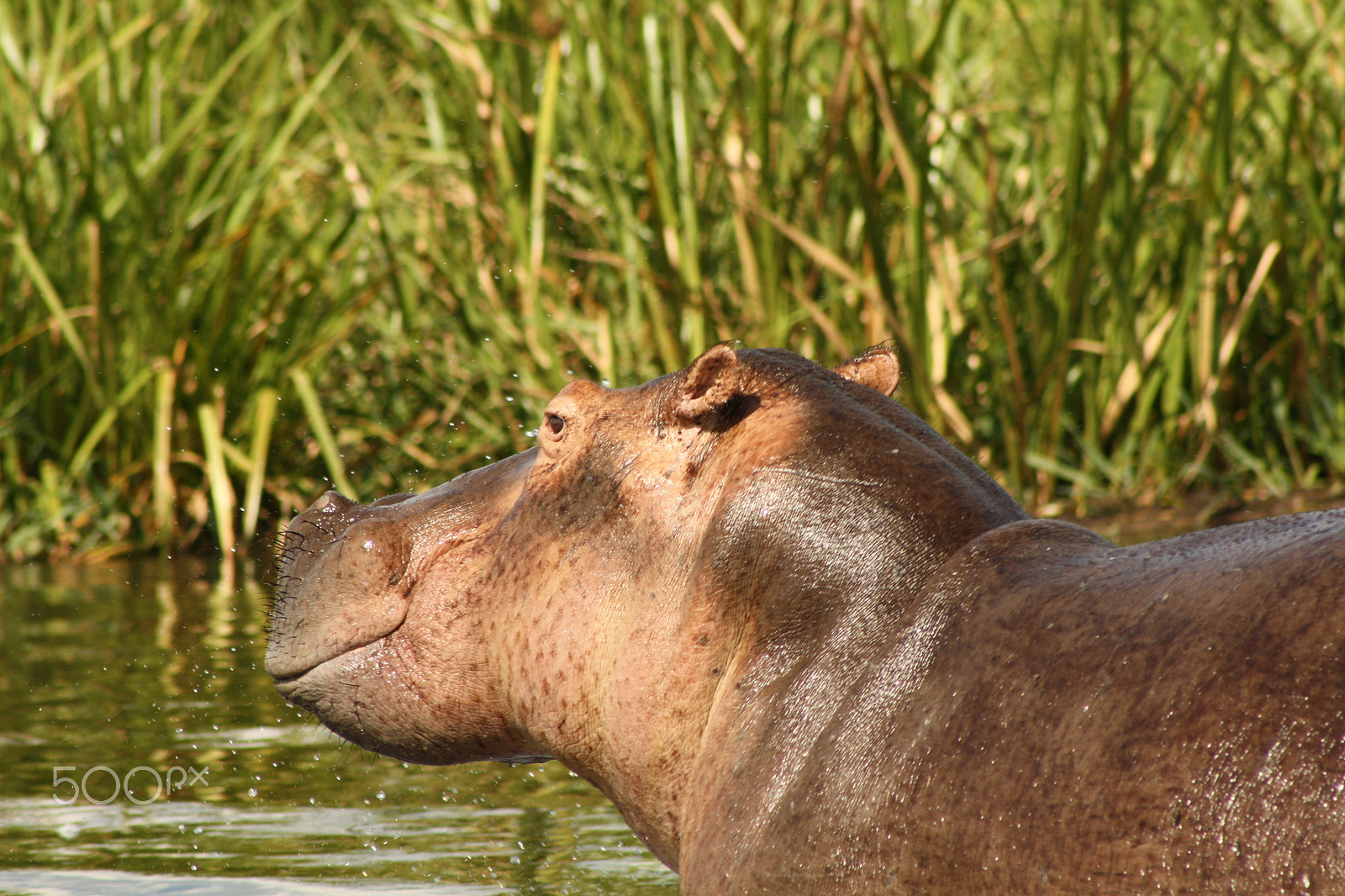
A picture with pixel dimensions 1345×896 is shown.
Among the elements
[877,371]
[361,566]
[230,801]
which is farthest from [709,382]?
[230,801]

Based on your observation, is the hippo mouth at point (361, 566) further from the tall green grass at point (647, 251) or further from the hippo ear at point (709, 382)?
the tall green grass at point (647, 251)

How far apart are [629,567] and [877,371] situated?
49 centimetres

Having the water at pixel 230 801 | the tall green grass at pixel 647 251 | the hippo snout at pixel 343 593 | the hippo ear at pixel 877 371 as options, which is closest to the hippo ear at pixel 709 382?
the hippo ear at pixel 877 371

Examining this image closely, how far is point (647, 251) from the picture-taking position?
223 inches

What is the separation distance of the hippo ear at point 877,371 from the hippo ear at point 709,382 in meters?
0.31

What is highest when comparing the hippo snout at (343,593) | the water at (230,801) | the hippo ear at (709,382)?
the hippo ear at (709,382)

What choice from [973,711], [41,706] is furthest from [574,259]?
[973,711]

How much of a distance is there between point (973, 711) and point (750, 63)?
15.1ft

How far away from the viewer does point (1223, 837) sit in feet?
4.39

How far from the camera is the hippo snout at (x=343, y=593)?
2203 millimetres

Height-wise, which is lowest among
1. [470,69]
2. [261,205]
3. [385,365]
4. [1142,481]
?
[1142,481]

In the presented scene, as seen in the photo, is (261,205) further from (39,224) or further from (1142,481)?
(1142,481)

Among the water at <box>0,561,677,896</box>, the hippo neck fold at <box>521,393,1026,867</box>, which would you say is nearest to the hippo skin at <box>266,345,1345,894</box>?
the hippo neck fold at <box>521,393,1026,867</box>

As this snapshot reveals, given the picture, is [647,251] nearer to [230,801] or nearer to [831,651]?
[230,801]
